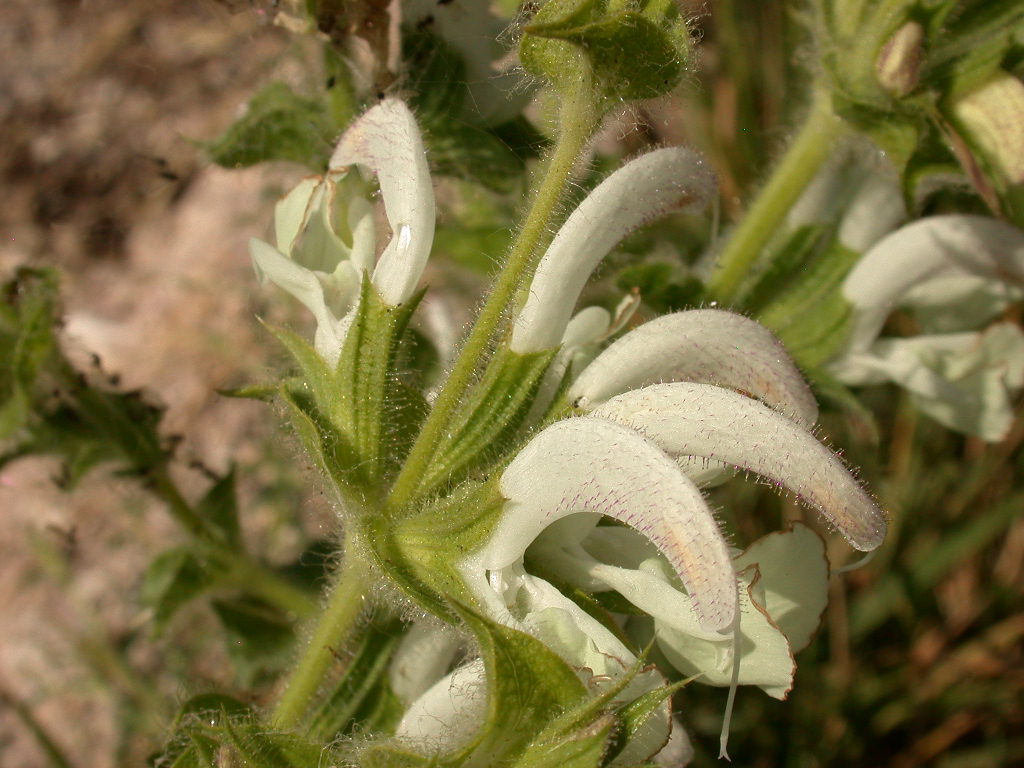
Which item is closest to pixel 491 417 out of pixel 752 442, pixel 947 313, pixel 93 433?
pixel 752 442

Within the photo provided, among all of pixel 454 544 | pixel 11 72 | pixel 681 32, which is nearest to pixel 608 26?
pixel 681 32

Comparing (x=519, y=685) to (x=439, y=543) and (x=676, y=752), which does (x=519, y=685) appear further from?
(x=676, y=752)

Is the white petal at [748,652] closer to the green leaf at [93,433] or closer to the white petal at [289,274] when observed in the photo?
the white petal at [289,274]

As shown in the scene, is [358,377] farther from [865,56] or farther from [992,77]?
[992,77]

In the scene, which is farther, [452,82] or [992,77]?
[452,82]

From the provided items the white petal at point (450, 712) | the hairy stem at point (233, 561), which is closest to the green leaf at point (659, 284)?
the white petal at point (450, 712)

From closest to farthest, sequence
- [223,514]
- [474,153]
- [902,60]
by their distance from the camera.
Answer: [902,60] → [474,153] → [223,514]
